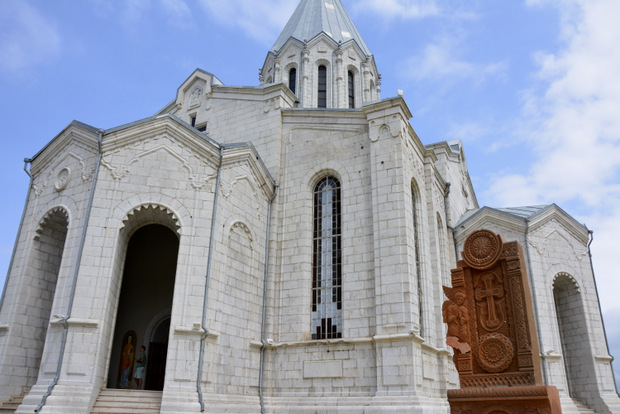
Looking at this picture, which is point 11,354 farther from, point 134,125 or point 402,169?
point 402,169

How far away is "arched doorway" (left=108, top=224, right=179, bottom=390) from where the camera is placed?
17.0m

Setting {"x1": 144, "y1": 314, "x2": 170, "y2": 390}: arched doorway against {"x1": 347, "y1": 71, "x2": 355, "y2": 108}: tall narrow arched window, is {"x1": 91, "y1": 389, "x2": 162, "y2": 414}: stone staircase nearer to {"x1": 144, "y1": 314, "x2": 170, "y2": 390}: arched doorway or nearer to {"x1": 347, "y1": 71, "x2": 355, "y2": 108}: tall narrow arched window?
{"x1": 144, "y1": 314, "x2": 170, "y2": 390}: arched doorway

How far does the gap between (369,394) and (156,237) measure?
9969 millimetres

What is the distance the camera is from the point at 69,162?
48.8ft

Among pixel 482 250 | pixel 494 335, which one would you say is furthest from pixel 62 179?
pixel 494 335

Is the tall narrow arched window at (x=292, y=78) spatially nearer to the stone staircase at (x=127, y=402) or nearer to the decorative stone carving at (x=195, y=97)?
the decorative stone carving at (x=195, y=97)

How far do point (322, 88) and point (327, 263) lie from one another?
12095 mm

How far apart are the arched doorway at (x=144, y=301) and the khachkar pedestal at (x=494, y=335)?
1208 cm

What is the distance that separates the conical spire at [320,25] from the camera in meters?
26.8

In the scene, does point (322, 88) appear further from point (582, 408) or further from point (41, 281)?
point (582, 408)

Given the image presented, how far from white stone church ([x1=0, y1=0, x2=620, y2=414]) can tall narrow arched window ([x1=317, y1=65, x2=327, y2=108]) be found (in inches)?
238

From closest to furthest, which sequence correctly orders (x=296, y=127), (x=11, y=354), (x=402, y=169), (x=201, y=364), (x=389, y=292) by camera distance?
(x=201, y=364)
(x=11, y=354)
(x=389, y=292)
(x=402, y=169)
(x=296, y=127)

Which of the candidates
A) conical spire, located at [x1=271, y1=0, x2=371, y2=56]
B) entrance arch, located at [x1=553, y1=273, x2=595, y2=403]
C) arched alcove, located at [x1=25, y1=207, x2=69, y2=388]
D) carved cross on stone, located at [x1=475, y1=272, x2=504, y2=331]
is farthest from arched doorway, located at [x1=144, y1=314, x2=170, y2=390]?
conical spire, located at [x1=271, y1=0, x2=371, y2=56]

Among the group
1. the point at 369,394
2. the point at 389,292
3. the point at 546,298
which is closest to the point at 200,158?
the point at 389,292
